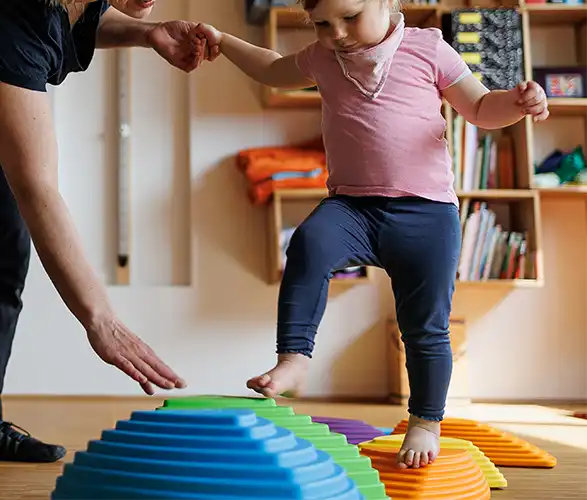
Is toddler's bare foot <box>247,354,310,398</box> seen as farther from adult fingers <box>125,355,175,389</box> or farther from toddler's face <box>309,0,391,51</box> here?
toddler's face <box>309,0,391,51</box>

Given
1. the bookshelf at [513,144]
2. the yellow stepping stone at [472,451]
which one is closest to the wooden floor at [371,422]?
the yellow stepping stone at [472,451]

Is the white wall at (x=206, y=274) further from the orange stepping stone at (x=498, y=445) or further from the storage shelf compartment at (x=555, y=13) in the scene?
the orange stepping stone at (x=498, y=445)

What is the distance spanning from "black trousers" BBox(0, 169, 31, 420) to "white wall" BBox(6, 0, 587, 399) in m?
1.67

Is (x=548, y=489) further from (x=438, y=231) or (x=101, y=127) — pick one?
(x=101, y=127)

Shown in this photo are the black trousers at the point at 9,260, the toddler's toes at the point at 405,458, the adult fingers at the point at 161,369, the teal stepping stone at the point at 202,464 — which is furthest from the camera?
the black trousers at the point at 9,260

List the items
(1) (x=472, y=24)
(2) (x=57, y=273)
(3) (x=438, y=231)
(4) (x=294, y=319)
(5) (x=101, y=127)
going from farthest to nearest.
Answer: (5) (x=101, y=127) < (1) (x=472, y=24) < (3) (x=438, y=231) < (4) (x=294, y=319) < (2) (x=57, y=273)

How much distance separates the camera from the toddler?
4.91 ft

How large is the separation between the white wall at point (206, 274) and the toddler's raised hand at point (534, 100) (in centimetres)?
214

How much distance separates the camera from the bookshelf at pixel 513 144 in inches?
132

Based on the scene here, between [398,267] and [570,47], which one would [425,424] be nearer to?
[398,267]

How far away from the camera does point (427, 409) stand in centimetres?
152

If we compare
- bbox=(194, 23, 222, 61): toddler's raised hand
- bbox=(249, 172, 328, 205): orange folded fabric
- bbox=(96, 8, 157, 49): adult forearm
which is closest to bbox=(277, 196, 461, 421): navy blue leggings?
bbox=(194, 23, 222, 61): toddler's raised hand

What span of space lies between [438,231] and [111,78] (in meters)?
2.47

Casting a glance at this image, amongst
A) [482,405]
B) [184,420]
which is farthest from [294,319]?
[482,405]
